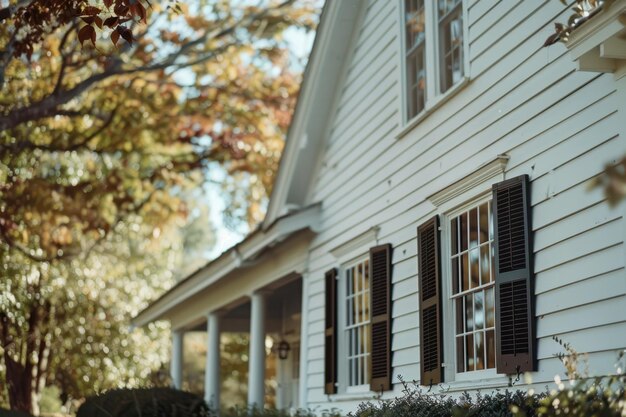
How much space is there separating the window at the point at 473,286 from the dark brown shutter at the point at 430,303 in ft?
0.52

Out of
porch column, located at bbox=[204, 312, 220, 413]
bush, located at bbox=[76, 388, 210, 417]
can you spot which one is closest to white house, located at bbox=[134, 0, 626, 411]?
bush, located at bbox=[76, 388, 210, 417]

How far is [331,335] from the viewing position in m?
12.6

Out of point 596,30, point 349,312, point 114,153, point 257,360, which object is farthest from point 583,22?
point 114,153

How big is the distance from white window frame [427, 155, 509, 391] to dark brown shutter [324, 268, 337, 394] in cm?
325

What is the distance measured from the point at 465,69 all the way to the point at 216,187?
54.0 ft

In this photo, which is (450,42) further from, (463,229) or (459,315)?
(459,315)

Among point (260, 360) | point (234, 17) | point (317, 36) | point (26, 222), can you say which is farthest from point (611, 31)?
point (234, 17)

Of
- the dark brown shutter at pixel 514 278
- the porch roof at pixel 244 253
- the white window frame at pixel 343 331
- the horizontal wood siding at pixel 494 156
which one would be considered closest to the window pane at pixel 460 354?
the horizontal wood siding at pixel 494 156

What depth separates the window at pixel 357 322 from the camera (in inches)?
467

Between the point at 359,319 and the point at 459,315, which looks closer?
the point at 459,315

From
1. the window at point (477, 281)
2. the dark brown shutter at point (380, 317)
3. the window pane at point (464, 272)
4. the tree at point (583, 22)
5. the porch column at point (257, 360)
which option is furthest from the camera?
the porch column at point (257, 360)

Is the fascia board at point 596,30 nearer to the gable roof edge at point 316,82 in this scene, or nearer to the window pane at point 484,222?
the window pane at point 484,222

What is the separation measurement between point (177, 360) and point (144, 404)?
384 inches

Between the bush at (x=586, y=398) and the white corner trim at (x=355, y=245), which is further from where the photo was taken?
the white corner trim at (x=355, y=245)
